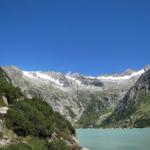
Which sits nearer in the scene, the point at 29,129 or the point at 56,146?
the point at 56,146

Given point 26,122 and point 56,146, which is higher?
point 26,122

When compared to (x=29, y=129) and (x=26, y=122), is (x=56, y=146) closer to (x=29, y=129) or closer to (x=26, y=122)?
(x=29, y=129)

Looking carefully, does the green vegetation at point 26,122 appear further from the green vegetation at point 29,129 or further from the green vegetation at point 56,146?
the green vegetation at point 56,146

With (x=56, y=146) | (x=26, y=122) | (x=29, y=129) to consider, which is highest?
(x=26, y=122)

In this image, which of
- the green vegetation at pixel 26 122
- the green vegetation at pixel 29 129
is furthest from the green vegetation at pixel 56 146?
the green vegetation at pixel 26 122

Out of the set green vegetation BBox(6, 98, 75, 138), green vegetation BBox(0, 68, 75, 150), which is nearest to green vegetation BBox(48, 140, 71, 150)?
green vegetation BBox(0, 68, 75, 150)

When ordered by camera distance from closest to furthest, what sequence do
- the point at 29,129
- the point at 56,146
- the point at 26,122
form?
the point at 56,146, the point at 29,129, the point at 26,122

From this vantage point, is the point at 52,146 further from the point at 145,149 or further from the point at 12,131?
the point at 145,149

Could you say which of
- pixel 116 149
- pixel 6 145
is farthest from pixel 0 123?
pixel 116 149

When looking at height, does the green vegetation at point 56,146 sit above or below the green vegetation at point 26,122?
below

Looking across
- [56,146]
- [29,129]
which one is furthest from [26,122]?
[56,146]

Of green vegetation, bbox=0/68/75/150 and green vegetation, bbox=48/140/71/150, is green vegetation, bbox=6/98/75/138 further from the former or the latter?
green vegetation, bbox=48/140/71/150

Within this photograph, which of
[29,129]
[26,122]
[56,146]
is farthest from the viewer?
[26,122]
